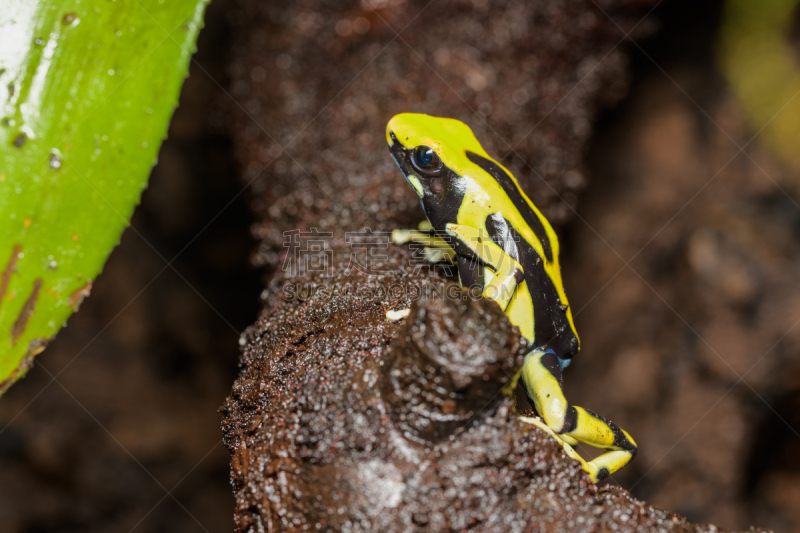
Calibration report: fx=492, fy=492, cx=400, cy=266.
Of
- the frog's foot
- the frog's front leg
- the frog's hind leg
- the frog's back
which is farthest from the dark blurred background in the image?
the frog's hind leg

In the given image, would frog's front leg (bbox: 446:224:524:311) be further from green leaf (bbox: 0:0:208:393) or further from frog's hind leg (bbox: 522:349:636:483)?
green leaf (bbox: 0:0:208:393)

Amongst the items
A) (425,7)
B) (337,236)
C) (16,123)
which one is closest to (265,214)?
(337,236)

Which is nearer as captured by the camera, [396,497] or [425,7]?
[396,497]

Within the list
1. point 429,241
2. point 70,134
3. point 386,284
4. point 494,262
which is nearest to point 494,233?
point 494,262

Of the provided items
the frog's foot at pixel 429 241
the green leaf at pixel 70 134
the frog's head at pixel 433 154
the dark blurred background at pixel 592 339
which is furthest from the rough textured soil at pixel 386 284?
the green leaf at pixel 70 134

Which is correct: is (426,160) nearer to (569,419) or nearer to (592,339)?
(569,419)

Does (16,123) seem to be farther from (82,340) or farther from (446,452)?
(82,340)
